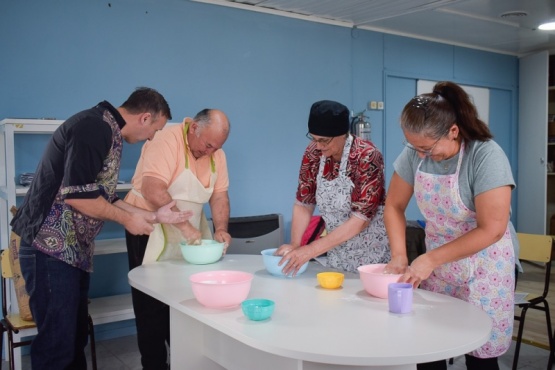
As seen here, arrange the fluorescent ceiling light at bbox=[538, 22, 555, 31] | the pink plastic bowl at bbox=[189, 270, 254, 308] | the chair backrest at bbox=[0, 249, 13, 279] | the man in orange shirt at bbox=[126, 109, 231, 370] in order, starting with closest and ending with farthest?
1. the pink plastic bowl at bbox=[189, 270, 254, 308]
2. the man in orange shirt at bbox=[126, 109, 231, 370]
3. the chair backrest at bbox=[0, 249, 13, 279]
4. the fluorescent ceiling light at bbox=[538, 22, 555, 31]

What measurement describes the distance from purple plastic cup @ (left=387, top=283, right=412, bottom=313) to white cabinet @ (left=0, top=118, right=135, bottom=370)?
2103mm

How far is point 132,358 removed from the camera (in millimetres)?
3332

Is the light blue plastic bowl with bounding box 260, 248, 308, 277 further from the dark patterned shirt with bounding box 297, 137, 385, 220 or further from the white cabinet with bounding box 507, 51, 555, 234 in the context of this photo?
the white cabinet with bounding box 507, 51, 555, 234

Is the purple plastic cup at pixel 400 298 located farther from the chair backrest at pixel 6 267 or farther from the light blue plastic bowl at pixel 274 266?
the chair backrest at pixel 6 267

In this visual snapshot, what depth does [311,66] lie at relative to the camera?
4.57 m

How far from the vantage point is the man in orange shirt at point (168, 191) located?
2.38 meters

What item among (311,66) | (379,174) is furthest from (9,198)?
(311,66)

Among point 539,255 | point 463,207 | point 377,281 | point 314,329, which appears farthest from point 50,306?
point 539,255

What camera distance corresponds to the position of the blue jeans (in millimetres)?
2068

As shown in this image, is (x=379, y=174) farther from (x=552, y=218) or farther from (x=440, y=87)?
(x=552, y=218)

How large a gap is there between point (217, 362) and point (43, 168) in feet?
3.26

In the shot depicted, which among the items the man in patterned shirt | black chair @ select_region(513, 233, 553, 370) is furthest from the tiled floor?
the man in patterned shirt

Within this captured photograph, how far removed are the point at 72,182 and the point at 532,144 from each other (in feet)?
18.6

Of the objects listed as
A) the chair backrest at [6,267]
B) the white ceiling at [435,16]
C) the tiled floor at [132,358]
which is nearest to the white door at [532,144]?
the white ceiling at [435,16]
